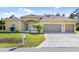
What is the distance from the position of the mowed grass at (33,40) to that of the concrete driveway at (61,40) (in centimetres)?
37

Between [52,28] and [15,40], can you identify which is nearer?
[15,40]

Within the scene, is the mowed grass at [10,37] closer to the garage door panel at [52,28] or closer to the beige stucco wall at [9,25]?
the beige stucco wall at [9,25]

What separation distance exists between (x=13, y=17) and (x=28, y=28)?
1160 millimetres

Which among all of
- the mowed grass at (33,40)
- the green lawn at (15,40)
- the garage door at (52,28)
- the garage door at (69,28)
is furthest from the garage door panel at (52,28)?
the green lawn at (15,40)

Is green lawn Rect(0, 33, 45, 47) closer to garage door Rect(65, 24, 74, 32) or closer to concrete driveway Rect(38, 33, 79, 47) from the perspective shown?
concrete driveway Rect(38, 33, 79, 47)

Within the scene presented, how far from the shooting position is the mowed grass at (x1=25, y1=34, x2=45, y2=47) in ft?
47.4

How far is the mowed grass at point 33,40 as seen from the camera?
14.5 m

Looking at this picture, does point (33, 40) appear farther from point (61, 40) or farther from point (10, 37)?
point (61, 40)

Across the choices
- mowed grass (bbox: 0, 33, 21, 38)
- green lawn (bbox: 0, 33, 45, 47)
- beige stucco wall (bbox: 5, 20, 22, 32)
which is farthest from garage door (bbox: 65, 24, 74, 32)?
mowed grass (bbox: 0, 33, 21, 38)

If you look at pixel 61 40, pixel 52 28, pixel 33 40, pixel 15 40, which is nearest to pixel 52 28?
pixel 52 28

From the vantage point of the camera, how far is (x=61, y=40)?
49.3 ft

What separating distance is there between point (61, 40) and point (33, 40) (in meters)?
1.81

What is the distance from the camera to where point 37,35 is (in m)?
15.6
